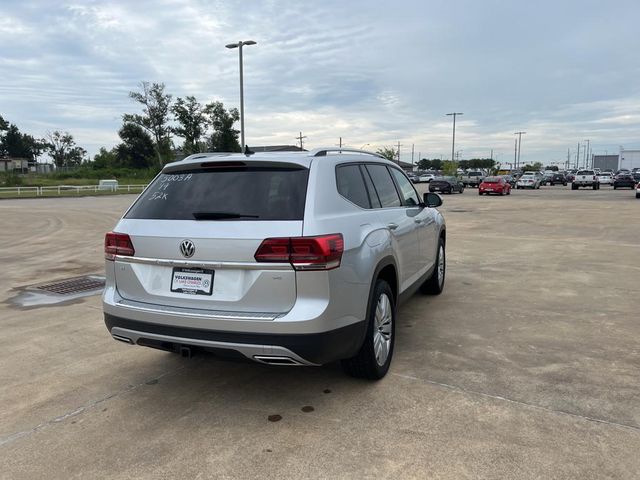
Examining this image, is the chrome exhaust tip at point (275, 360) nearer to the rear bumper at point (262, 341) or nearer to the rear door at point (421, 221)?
the rear bumper at point (262, 341)

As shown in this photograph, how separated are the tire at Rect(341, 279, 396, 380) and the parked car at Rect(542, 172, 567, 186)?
62.2 m

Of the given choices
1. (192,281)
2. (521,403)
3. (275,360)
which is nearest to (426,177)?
(521,403)

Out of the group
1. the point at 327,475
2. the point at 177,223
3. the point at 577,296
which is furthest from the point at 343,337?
the point at 577,296

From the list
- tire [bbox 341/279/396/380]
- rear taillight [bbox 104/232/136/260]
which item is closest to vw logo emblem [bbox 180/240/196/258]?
rear taillight [bbox 104/232/136/260]

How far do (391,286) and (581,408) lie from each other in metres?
1.65

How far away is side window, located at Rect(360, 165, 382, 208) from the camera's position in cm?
429

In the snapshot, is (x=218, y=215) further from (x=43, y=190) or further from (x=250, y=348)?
(x=43, y=190)

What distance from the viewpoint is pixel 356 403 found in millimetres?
3631

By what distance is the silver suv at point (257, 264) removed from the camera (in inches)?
124

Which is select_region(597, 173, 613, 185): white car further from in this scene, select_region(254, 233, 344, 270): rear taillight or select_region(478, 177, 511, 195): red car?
select_region(254, 233, 344, 270): rear taillight

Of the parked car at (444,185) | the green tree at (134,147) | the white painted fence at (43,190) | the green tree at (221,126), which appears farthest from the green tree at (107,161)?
the parked car at (444,185)

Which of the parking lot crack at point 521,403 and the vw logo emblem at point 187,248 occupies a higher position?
the vw logo emblem at point 187,248

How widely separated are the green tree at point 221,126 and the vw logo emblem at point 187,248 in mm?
71370

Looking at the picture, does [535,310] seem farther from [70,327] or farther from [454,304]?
[70,327]
